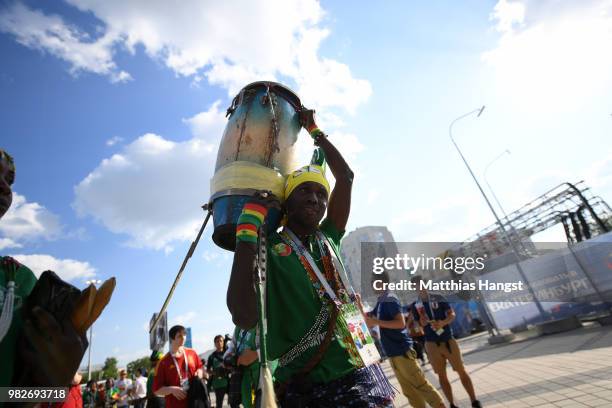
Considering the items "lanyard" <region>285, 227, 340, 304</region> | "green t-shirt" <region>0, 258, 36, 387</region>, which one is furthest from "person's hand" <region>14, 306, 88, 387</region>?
"lanyard" <region>285, 227, 340, 304</region>

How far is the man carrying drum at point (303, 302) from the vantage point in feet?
5.11

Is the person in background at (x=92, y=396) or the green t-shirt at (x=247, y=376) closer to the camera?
the green t-shirt at (x=247, y=376)

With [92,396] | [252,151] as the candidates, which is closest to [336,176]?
[252,151]

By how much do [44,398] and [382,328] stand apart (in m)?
4.75

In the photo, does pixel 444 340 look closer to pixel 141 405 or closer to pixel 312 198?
pixel 312 198

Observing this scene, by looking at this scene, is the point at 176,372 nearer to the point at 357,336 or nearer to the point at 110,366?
the point at 357,336

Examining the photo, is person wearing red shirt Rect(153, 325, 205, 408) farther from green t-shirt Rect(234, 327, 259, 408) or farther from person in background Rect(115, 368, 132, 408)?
person in background Rect(115, 368, 132, 408)

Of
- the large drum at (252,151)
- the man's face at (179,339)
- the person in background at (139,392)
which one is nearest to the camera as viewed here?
the large drum at (252,151)

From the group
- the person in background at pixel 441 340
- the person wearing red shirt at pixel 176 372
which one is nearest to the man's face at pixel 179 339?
the person wearing red shirt at pixel 176 372

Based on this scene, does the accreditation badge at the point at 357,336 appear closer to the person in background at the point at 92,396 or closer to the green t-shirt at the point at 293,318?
the green t-shirt at the point at 293,318

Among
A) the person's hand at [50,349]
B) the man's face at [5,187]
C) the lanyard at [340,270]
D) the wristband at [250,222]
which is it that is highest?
the man's face at [5,187]

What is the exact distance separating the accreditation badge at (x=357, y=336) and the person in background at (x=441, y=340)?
13.4ft

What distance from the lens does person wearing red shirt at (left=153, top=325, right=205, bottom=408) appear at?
470cm

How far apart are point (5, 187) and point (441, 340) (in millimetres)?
5855
